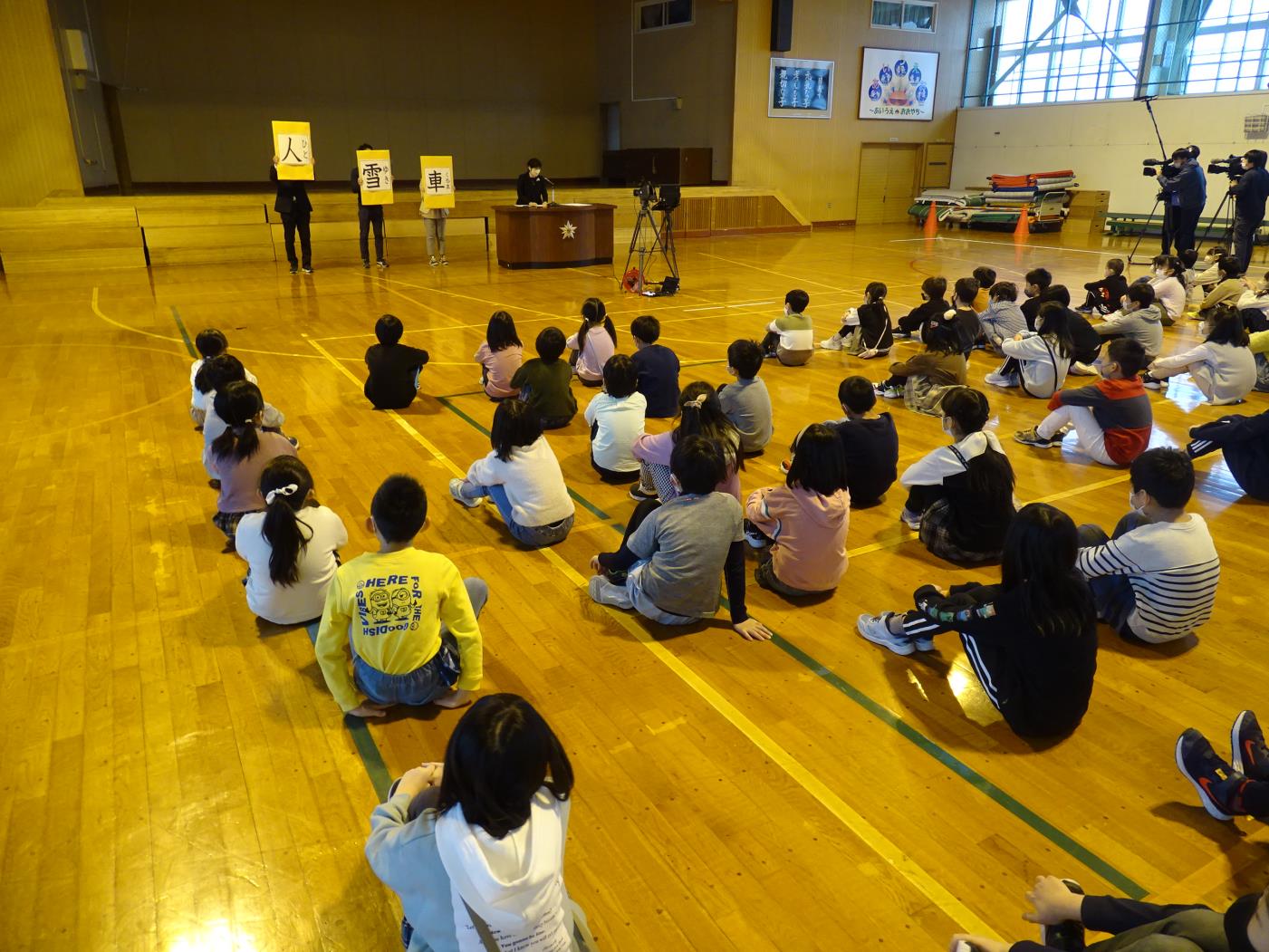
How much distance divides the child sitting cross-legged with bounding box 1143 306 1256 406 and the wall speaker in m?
13.3

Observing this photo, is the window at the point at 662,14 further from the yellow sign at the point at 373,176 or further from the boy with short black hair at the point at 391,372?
the boy with short black hair at the point at 391,372

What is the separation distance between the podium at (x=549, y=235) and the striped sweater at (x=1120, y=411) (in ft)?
28.9

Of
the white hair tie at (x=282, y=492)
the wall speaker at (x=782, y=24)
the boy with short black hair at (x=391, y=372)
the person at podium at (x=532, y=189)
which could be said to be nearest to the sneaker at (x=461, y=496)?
the white hair tie at (x=282, y=492)

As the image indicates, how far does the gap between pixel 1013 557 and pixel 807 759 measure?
805 mm

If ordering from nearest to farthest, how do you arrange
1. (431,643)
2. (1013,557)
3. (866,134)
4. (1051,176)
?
(1013,557) → (431,643) → (1051,176) → (866,134)

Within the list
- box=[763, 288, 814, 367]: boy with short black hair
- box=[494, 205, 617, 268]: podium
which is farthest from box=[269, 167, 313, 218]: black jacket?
box=[763, 288, 814, 367]: boy with short black hair

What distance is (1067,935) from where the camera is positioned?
1.68 m

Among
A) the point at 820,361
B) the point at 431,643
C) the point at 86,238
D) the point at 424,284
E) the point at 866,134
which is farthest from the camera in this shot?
the point at 866,134

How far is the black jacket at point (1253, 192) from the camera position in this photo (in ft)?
33.5

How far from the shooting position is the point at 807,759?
244 cm

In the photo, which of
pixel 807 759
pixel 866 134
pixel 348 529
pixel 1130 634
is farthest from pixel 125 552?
pixel 866 134

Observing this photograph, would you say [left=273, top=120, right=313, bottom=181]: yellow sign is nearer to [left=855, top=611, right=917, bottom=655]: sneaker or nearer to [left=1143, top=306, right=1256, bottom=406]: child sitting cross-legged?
[left=1143, top=306, right=1256, bottom=406]: child sitting cross-legged

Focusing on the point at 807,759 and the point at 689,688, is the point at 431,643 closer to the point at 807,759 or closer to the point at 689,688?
the point at 689,688

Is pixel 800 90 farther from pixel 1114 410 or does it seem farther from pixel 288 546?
pixel 288 546
